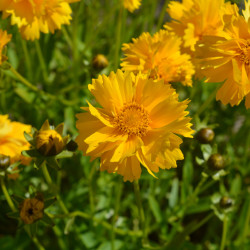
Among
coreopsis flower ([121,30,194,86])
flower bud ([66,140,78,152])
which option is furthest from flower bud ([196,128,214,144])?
flower bud ([66,140,78,152])

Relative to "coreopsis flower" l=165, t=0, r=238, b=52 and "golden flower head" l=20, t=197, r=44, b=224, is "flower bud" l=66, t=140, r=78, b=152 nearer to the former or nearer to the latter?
"golden flower head" l=20, t=197, r=44, b=224

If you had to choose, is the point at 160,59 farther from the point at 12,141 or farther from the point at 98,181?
the point at 98,181

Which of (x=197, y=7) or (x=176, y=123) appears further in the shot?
(x=197, y=7)

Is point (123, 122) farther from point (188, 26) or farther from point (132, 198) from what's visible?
point (132, 198)

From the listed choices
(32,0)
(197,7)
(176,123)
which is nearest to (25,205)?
(176,123)

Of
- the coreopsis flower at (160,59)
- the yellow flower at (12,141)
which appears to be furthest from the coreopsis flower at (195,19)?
the yellow flower at (12,141)

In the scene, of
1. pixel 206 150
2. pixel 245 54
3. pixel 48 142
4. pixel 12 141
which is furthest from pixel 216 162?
pixel 12 141
